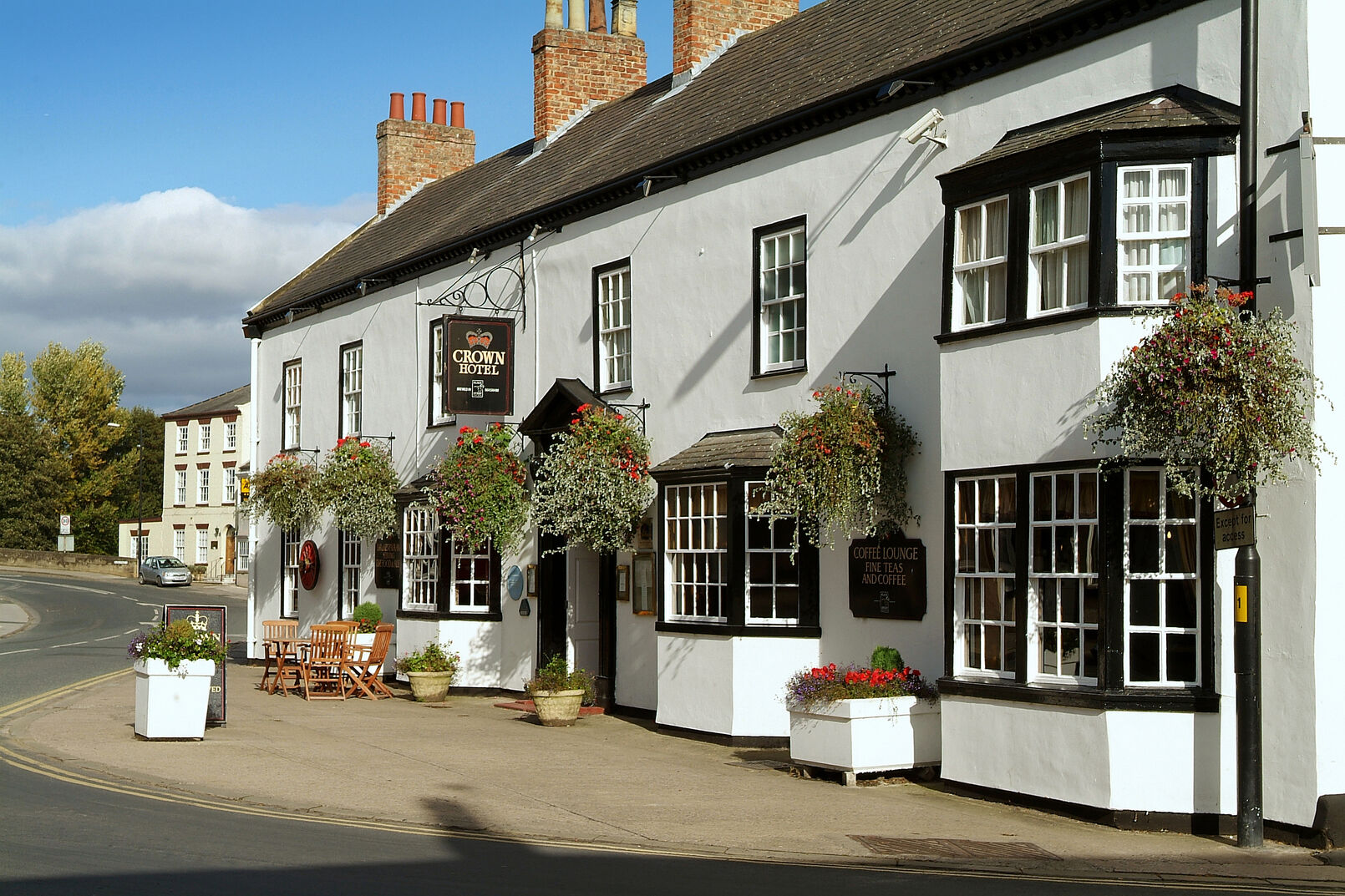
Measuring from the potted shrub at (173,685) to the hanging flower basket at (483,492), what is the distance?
5.23m

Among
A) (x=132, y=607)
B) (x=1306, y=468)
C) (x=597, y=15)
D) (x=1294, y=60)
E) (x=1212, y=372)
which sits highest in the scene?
(x=597, y=15)

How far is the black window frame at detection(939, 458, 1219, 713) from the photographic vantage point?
11.1 meters

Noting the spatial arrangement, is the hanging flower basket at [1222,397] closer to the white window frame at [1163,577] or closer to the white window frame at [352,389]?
the white window frame at [1163,577]

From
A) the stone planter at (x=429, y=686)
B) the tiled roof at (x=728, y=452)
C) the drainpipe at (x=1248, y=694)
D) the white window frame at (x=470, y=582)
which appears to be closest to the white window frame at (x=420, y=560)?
the white window frame at (x=470, y=582)

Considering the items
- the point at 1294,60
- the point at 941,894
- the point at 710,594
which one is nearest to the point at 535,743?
the point at 710,594

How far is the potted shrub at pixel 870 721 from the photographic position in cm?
1316

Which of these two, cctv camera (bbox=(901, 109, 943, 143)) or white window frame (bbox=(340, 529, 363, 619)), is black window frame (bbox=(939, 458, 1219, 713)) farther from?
white window frame (bbox=(340, 529, 363, 619))

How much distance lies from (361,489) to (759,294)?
1020cm

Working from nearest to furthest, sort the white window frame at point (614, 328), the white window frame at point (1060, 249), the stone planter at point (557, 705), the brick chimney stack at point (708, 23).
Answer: the white window frame at point (1060, 249) → the stone planter at point (557, 705) → the white window frame at point (614, 328) → the brick chimney stack at point (708, 23)

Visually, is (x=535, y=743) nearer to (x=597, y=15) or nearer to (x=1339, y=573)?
(x=1339, y=573)

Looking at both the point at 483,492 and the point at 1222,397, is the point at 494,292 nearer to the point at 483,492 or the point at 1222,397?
the point at 483,492

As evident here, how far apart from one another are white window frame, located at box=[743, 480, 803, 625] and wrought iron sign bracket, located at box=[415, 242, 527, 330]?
6989 mm

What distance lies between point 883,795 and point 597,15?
61.3ft

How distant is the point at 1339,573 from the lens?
414 inches
